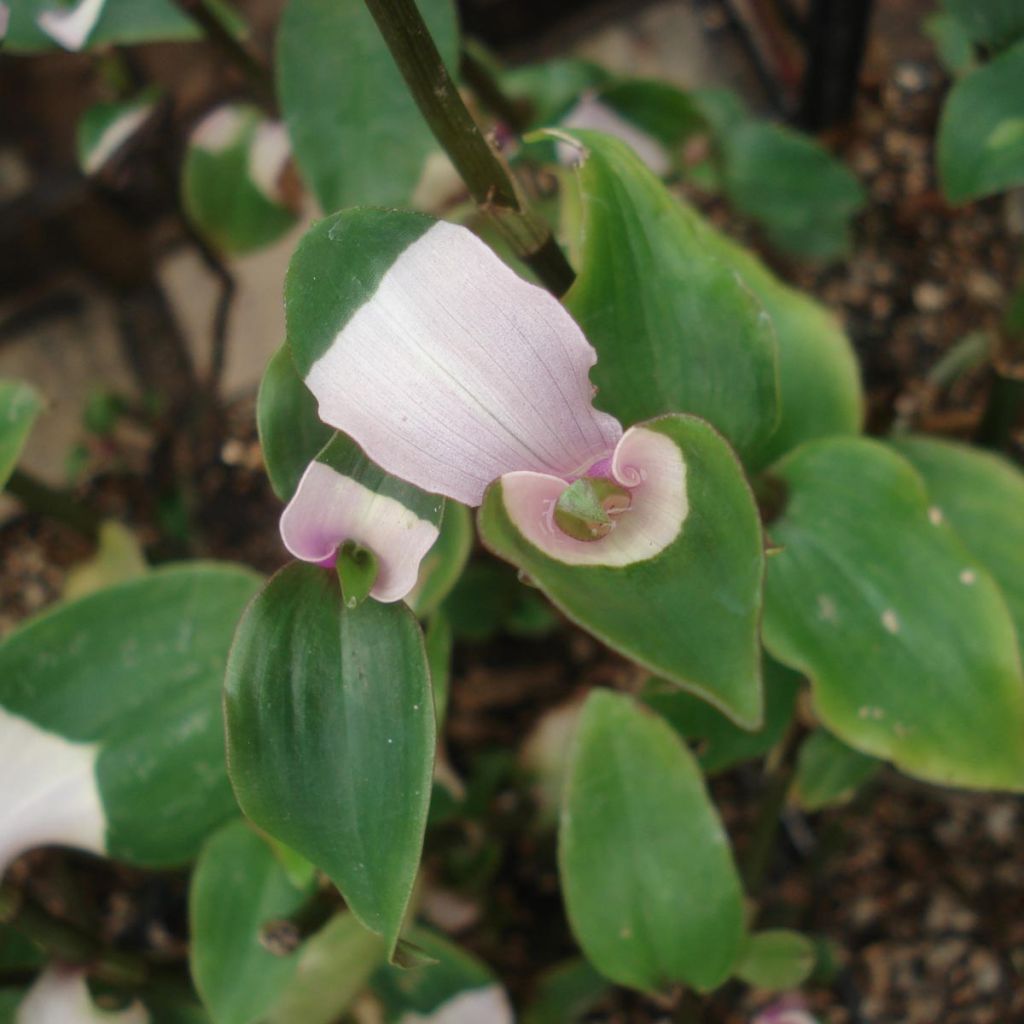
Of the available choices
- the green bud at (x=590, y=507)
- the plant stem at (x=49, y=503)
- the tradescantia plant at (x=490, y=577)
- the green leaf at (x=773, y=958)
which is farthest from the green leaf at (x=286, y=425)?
the green leaf at (x=773, y=958)

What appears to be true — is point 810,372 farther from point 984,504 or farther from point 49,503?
point 49,503

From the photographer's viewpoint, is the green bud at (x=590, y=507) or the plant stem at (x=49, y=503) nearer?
the green bud at (x=590, y=507)

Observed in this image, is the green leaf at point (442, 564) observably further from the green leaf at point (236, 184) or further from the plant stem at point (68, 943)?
the green leaf at point (236, 184)

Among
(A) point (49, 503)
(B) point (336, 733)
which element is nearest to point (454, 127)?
(B) point (336, 733)

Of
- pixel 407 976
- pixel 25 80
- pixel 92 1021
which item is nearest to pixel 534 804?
pixel 407 976

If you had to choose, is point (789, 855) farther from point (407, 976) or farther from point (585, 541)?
point (585, 541)
